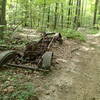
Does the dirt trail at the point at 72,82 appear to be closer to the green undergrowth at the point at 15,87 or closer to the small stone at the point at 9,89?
the green undergrowth at the point at 15,87

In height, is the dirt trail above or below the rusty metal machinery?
below

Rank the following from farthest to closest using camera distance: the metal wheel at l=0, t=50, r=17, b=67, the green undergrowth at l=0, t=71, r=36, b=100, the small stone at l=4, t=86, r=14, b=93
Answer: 1. the metal wheel at l=0, t=50, r=17, b=67
2. the small stone at l=4, t=86, r=14, b=93
3. the green undergrowth at l=0, t=71, r=36, b=100

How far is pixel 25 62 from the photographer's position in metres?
5.64

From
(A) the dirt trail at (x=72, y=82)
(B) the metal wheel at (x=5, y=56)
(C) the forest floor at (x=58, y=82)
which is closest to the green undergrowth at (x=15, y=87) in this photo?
(C) the forest floor at (x=58, y=82)

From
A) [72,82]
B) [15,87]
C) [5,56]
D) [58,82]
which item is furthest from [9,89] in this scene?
[72,82]

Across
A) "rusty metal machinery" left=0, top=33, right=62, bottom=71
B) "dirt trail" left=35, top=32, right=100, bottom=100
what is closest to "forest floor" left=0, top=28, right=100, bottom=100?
"dirt trail" left=35, top=32, right=100, bottom=100

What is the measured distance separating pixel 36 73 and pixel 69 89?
131 cm

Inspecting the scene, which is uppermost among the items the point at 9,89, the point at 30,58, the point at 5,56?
the point at 5,56

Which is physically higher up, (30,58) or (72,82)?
(30,58)

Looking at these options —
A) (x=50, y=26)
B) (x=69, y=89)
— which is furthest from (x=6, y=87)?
(x=50, y=26)

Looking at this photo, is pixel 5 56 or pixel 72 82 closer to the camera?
pixel 72 82

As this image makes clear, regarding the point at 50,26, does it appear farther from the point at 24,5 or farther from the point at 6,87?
the point at 6,87

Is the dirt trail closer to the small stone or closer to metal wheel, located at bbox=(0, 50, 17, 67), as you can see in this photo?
the small stone

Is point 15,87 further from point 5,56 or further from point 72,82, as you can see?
point 72,82
